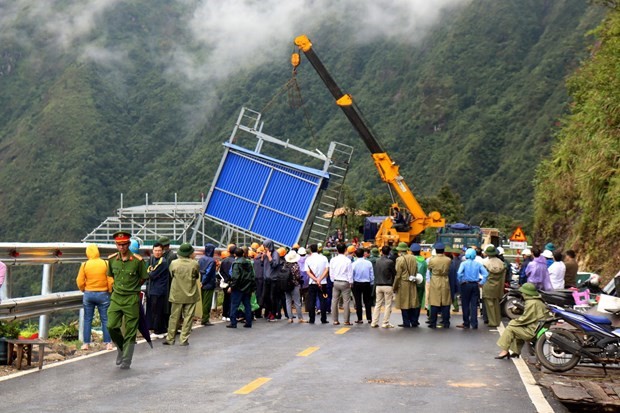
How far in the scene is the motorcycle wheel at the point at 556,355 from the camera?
12953 mm

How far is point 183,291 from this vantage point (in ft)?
51.6

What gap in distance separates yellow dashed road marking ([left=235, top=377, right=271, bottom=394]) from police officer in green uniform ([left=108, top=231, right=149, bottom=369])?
202 centimetres

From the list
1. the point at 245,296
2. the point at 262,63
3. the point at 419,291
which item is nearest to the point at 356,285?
the point at 419,291

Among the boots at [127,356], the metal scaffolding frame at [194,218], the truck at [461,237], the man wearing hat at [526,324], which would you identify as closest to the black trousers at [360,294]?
the man wearing hat at [526,324]

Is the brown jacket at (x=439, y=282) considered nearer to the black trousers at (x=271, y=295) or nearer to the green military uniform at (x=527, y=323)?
the black trousers at (x=271, y=295)

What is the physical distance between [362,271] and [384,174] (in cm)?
2040

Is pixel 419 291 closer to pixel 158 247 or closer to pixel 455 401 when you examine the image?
pixel 158 247

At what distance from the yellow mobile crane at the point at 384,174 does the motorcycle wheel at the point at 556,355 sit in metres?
25.6

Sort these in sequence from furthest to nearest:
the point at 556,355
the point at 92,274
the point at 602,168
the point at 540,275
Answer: the point at 602,168 → the point at 540,275 → the point at 92,274 → the point at 556,355

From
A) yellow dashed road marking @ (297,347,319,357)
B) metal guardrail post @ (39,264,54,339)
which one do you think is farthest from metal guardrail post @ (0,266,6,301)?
yellow dashed road marking @ (297,347,319,357)

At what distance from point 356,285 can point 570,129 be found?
72.5 feet

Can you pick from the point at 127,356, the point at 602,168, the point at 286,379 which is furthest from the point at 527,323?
the point at 602,168

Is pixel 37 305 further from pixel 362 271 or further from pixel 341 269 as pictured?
pixel 362 271

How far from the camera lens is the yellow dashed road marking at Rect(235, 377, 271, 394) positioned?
1079 centimetres
